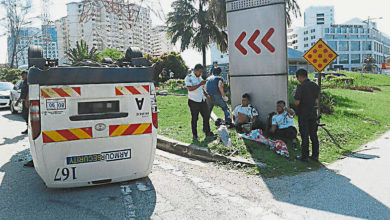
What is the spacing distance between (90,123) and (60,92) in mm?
561

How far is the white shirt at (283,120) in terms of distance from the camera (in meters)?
7.35

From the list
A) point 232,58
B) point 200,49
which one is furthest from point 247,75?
point 200,49

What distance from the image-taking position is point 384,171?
18.8 feet

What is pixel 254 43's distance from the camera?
26.8 feet

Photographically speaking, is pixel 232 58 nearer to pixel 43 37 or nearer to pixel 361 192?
pixel 361 192

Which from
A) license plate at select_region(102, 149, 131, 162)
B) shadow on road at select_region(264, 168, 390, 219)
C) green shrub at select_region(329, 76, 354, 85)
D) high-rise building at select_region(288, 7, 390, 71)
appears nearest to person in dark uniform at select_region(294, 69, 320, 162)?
shadow on road at select_region(264, 168, 390, 219)

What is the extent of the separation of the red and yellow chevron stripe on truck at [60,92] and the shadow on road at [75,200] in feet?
4.66

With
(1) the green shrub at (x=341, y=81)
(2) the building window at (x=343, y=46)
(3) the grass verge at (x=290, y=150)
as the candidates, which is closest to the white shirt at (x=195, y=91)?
(3) the grass verge at (x=290, y=150)

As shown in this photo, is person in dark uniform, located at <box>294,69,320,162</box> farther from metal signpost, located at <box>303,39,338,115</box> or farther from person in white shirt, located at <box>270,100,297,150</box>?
metal signpost, located at <box>303,39,338,115</box>

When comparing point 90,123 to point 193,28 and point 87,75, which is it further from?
point 193,28

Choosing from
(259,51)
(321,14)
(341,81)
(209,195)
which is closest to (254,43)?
(259,51)

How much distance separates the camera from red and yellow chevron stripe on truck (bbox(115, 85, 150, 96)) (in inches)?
183

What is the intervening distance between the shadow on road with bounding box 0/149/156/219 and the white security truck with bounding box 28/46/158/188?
0.66 feet

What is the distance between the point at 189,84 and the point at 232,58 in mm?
1768
